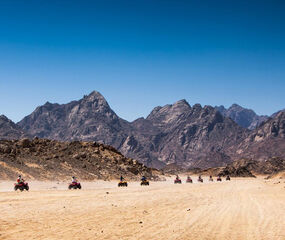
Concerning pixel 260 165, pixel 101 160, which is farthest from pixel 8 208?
pixel 260 165

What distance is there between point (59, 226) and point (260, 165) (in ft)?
576

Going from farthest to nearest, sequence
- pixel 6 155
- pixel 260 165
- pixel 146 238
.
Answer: pixel 260 165, pixel 6 155, pixel 146 238

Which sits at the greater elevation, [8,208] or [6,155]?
[6,155]

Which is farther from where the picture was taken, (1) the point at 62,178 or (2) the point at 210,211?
(1) the point at 62,178

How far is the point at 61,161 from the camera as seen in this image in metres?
62.2

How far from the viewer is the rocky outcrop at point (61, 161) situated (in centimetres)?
5166

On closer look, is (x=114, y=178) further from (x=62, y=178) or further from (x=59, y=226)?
(x=59, y=226)

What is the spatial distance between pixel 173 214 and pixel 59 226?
634 cm

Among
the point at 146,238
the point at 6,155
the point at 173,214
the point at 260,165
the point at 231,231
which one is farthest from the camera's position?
the point at 260,165

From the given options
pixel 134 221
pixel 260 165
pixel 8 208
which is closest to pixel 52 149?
pixel 8 208

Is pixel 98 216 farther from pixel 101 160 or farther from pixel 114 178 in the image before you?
pixel 101 160

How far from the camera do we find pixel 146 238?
39.7ft

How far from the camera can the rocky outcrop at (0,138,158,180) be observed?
51656 mm

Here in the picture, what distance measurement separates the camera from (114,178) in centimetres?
6588
